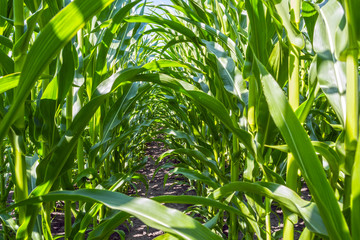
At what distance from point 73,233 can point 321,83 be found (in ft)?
2.27

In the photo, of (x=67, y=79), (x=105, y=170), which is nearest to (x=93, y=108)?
(x=67, y=79)

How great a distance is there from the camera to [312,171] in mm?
398

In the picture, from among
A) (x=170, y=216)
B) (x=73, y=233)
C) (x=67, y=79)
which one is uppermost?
(x=67, y=79)

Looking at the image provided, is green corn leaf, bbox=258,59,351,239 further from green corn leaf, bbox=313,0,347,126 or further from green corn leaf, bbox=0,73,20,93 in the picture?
green corn leaf, bbox=0,73,20,93

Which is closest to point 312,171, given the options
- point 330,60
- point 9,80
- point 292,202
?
point 292,202

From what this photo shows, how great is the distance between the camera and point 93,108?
0.62 meters

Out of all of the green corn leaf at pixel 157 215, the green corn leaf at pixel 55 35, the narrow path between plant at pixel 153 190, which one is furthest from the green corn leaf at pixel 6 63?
the narrow path between plant at pixel 153 190

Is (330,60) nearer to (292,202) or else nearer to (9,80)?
(292,202)

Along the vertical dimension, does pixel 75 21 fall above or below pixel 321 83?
above

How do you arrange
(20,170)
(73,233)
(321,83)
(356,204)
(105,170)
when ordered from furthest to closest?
Answer: (105,170) → (73,233) → (20,170) → (321,83) → (356,204)

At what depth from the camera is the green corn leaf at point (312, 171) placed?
0.40m

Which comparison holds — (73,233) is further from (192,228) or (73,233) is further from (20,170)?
(192,228)

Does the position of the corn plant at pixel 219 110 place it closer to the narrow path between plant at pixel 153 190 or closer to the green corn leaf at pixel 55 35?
the green corn leaf at pixel 55 35

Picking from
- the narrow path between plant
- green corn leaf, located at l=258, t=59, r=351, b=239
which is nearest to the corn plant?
green corn leaf, located at l=258, t=59, r=351, b=239
